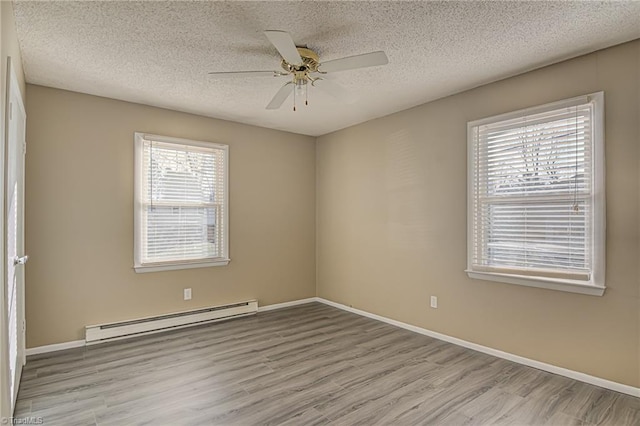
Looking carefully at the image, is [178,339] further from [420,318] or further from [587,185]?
[587,185]

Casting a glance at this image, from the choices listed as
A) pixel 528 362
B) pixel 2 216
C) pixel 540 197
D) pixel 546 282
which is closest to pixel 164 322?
pixel 2 216

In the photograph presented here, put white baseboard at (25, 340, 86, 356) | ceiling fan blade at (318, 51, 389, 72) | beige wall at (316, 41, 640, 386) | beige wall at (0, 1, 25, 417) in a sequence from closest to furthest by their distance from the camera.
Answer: beige wall at (0, 1, 25, 417) → ceiling fan blade at (318, 51, 389, 72) → beige wall at (316, 41, 640, 386) → white baseboard at (25, 340, 86, 356)

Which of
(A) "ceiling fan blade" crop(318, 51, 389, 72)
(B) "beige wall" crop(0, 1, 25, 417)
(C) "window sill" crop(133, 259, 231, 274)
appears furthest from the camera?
(C) "window sill" crop(133, 259, 231, 274)

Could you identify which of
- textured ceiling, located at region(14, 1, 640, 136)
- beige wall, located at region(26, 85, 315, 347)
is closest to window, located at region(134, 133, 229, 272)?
beige wall, located at region(26, 85, 315, 347)

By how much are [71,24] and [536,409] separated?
4.04m

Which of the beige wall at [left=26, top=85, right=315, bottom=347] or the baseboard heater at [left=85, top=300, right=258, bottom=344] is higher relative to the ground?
the beige wall at [left=26, top=85, right=315, bottom=347]

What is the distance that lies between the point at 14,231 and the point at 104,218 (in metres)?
1.30

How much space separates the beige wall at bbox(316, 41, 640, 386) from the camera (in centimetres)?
258

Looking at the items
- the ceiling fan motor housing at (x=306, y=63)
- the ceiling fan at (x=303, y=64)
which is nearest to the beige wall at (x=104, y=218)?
the ceiling fan at (x=303, y=64)

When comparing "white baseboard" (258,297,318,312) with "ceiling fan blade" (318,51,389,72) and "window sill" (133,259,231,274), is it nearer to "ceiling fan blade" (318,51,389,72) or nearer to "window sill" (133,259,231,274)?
"window sill" (133,259,231,274)

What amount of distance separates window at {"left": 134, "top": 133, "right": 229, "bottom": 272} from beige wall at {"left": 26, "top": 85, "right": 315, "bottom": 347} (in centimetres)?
11

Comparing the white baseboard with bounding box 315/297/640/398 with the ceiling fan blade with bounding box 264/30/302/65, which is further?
the white baseboard with bounding box 315/297/640/398

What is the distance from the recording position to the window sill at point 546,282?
268 cm

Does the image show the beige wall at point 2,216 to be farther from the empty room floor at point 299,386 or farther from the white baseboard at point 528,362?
the white baseboard at point 528,362
